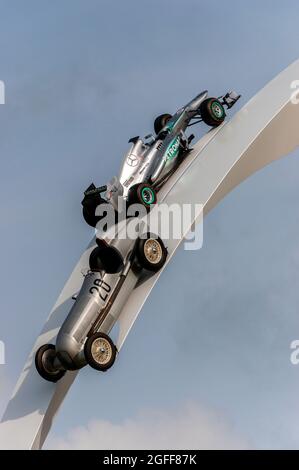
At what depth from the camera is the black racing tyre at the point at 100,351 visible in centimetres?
1023

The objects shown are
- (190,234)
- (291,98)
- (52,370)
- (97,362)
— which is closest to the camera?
(97,362)

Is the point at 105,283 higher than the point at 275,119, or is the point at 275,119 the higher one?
the point at 275,119

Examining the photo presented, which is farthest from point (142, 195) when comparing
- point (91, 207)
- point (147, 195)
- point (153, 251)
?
point (153, 251)

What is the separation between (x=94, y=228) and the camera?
1387 cm

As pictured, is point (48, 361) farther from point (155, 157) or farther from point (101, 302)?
point (155, 157)

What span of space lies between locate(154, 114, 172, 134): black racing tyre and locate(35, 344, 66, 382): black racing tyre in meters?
6.23

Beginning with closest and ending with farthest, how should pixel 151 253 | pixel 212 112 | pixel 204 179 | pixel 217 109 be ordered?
1. pixel 151 253
2. pixel 204 179
3. pixel 212 112
4. pixel 217 109

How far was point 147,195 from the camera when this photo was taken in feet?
42.7

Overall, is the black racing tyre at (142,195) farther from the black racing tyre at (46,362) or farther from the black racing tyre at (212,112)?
the black racing tyre at (46,362)

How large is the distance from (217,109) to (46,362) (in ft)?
21.9

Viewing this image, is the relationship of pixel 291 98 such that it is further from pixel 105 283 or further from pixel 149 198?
pixel 105 283

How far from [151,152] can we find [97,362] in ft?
17.2

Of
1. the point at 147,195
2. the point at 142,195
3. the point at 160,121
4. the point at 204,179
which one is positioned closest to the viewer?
the point at 142,195

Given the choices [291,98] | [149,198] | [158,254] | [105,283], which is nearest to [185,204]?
[149,198]
